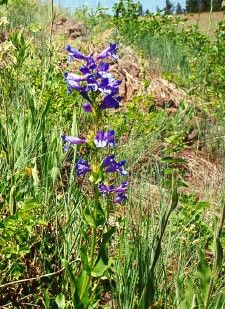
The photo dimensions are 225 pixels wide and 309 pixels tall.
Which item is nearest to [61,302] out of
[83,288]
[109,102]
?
[83,288]

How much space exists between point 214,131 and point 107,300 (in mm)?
2763

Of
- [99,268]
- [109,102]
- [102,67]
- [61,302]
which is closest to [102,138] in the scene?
[109,102]

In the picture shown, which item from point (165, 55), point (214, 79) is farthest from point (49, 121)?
point (165, 55)

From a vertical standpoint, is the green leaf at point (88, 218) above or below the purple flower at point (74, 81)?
below

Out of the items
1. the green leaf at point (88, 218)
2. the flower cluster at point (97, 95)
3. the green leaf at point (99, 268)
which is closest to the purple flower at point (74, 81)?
the flower cluster at point (97, 95)

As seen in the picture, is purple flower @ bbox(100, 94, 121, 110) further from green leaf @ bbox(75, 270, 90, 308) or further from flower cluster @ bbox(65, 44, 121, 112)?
green leaf @ bbox(75, 270, 90, 308)

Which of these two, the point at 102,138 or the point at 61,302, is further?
the point at 61,302

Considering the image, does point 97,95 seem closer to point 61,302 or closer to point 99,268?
point 99,268

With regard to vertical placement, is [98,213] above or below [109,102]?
below

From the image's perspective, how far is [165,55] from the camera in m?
7.10

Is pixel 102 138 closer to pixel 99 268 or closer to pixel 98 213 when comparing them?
pixel 98 213

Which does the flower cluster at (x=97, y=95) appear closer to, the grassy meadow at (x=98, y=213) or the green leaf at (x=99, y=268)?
the grassy meadow at (x=98, y=213)

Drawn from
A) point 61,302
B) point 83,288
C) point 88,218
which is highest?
point 88,218

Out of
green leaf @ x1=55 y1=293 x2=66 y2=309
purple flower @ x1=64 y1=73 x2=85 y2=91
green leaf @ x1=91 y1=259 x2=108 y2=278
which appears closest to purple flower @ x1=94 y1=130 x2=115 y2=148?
purple flower @ x1=64 y1=73 x2=85 y2=91
